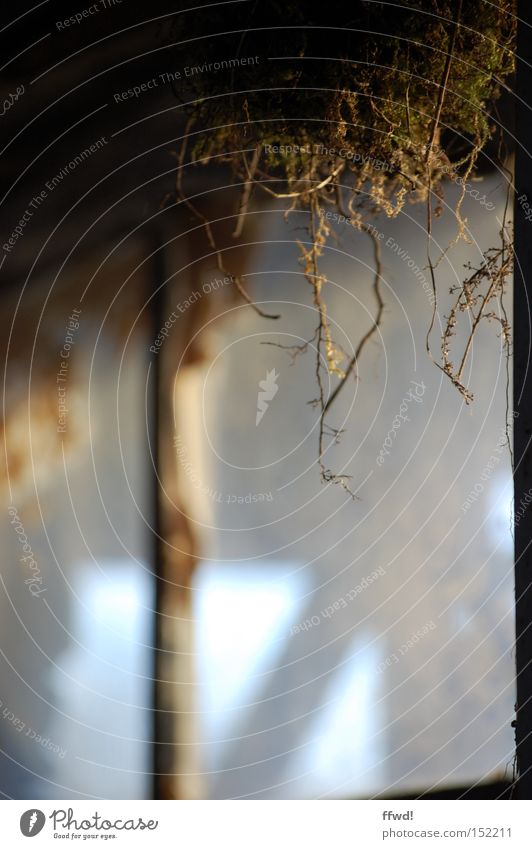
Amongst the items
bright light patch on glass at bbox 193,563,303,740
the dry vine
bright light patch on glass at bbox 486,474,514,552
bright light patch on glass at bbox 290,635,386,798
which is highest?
the dry vine

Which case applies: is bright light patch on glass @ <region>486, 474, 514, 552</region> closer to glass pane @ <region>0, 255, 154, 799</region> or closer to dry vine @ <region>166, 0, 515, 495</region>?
dry vine @ <region>166, 0, 515, 495</region>

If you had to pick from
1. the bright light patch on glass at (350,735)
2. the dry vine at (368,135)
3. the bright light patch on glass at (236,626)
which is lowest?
the bright light patch on glass at (350,735)

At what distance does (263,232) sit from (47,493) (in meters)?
0.48

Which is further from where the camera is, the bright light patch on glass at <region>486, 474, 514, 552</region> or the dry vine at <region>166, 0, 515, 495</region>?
the bright light patch on glass at <region>486, 474, 514, 552</region>

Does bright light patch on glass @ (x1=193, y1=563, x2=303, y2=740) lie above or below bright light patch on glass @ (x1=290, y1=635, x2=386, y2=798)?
above

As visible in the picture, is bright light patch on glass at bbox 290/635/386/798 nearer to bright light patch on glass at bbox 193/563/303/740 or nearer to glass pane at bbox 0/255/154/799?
bright light patch on glass at bbox 193/563/303/740

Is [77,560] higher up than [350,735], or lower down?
higher up

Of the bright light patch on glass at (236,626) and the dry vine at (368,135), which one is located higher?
the dry vine at (368,135)

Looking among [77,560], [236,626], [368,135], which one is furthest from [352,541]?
[368,135]

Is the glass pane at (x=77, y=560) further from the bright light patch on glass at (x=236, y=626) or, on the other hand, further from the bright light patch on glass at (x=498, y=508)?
the bright light patch on glass at (x=498, y=508)

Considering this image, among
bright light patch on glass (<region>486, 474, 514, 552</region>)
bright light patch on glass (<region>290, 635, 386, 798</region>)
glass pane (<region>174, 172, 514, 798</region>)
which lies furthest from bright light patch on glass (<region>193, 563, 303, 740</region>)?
bright light patch on glass (<region>486, 474, 514, 552</region>)

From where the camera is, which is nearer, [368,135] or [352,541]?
[368,135]

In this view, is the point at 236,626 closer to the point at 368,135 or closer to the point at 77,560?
the point at 77,560

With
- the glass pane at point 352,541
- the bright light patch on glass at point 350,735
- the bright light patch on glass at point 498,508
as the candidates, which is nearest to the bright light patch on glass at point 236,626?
the glass pane at point 352,541
